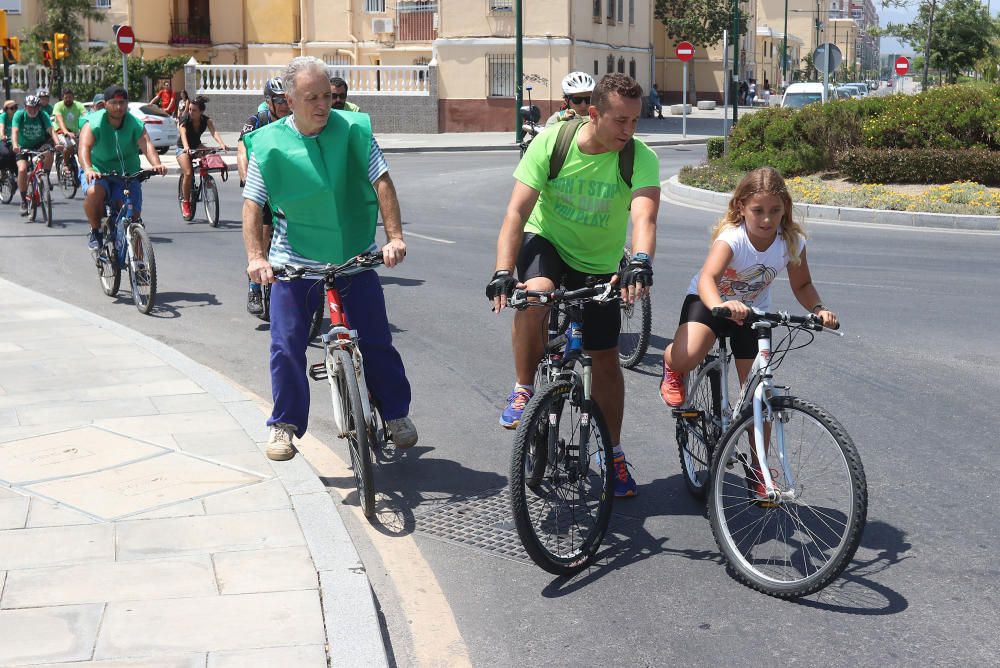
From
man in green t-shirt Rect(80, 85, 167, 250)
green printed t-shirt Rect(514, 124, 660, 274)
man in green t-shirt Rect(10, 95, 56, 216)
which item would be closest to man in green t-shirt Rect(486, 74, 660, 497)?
green printed t-shirt Rect(514, 124, 660, 274)

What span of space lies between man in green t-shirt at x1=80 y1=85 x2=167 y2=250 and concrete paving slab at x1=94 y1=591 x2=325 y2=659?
6.89 m

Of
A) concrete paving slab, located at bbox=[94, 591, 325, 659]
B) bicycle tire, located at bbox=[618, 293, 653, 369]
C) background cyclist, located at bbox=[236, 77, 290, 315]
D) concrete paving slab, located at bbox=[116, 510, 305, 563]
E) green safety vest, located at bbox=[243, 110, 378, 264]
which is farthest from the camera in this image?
background cyclist, located at bbox=[236, 77, 290, 315]

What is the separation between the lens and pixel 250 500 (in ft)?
18.2

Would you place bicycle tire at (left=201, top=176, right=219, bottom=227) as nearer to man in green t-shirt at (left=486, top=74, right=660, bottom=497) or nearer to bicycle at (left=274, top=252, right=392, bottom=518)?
bicycle at (left=274, top=252, right=392, bottom=518)

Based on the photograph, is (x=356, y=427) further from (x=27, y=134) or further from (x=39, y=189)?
(x=27, y=134)

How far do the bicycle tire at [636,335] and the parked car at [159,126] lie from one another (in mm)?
25746

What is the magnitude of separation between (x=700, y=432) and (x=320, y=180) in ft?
6.86

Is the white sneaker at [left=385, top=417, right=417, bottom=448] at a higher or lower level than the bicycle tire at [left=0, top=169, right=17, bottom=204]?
lower

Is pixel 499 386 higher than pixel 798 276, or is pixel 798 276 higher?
pixel 798 276

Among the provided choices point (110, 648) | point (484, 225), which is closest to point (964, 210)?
point (484, 225)

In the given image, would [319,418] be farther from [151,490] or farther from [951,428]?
[951,428]

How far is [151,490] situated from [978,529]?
11.9ft

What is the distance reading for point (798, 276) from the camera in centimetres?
537

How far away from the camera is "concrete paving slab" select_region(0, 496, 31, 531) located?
5.21 metres
